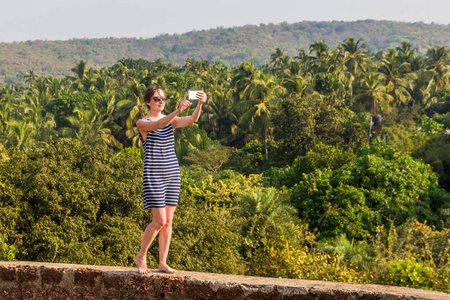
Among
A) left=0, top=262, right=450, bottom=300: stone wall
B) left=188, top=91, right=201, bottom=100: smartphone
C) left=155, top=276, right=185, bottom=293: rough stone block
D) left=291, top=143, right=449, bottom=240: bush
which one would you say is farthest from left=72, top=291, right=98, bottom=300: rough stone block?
left=291, top=143, right=449, bottom=240: bush

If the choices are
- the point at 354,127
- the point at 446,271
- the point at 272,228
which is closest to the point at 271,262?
the point at 272,228

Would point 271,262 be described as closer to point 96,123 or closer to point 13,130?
point 13,130

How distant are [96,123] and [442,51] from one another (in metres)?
37.7

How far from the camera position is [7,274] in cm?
455

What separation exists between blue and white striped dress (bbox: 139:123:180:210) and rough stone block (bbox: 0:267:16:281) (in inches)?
54.7

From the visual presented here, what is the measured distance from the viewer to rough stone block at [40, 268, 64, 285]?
14.6 ft

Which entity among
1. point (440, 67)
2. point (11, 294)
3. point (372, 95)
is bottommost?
point (11, 294)

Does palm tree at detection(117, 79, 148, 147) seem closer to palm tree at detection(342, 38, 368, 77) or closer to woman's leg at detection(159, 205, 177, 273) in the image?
palm tree at detection(342, 38, 368, 77)

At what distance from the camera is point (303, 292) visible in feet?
13.1

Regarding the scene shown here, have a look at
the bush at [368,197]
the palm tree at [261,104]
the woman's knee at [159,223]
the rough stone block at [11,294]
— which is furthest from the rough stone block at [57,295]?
the palm tree at [261,104]

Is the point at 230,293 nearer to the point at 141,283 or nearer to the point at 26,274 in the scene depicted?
the point at 141,283

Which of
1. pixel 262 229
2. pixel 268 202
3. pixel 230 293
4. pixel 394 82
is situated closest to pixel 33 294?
pixel 230 293

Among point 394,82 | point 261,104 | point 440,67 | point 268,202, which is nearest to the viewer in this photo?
point 268,202

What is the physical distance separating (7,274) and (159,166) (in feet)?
5.66
